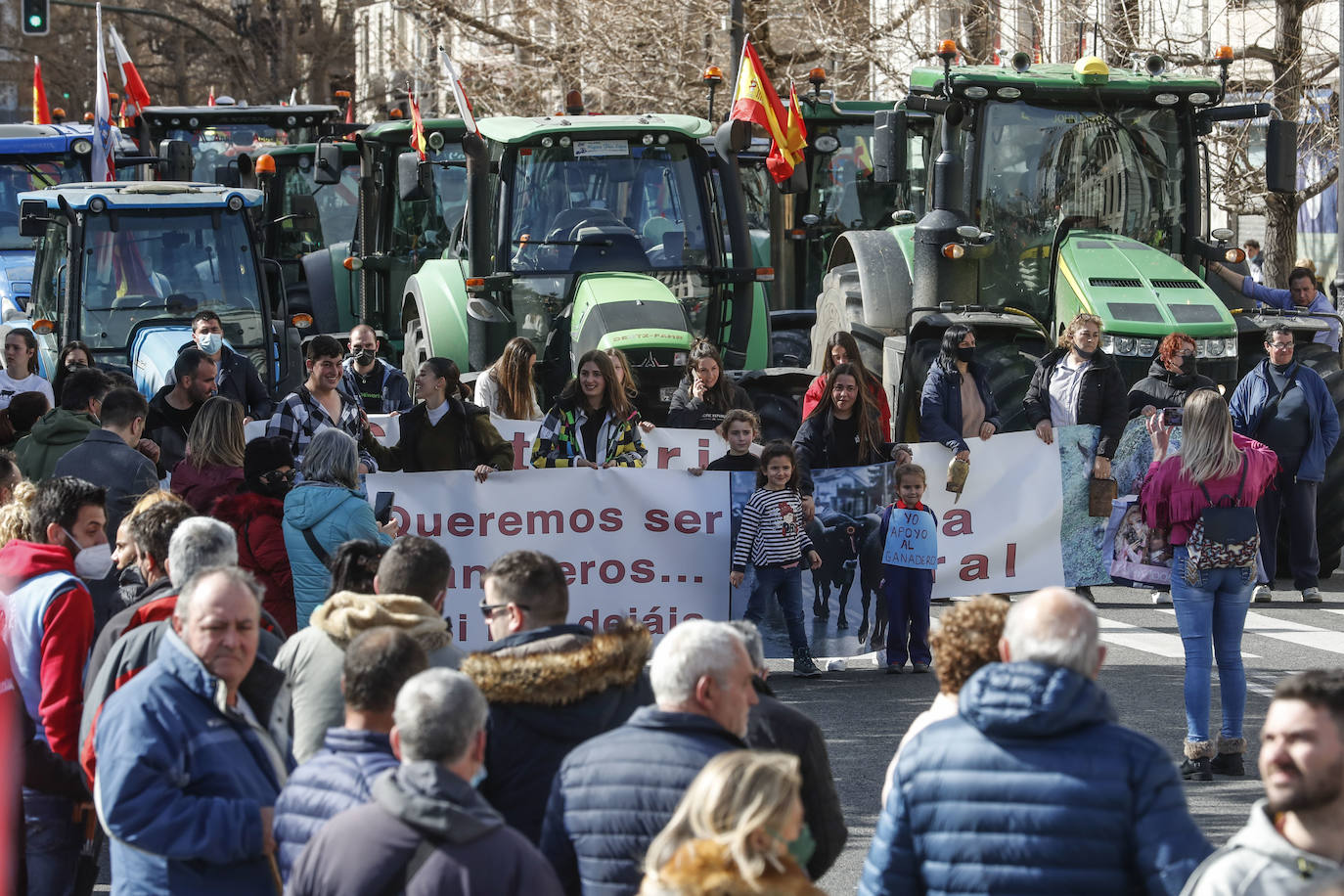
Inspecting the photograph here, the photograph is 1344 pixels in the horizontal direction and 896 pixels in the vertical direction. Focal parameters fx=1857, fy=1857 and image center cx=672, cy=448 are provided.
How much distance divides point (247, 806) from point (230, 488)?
3.73 m

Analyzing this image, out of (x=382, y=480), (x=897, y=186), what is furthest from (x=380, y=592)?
(x=897, y=186)

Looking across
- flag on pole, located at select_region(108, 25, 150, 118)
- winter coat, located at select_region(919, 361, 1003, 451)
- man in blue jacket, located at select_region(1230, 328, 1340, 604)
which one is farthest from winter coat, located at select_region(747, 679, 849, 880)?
flag on pole, located at select_region(108, 25, 150, 118)

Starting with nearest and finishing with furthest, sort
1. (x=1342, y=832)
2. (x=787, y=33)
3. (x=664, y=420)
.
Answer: (x=1342, y=832), (x=664, y=420), (x=787, y=33)

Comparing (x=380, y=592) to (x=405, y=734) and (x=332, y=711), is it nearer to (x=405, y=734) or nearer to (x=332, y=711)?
(x=332, y=711)

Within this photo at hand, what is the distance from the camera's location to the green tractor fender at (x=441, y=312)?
14.7 m

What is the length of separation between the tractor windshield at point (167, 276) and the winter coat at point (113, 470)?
6.47 m

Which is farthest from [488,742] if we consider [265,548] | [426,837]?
[265,548]

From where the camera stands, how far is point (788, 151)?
14883 mm

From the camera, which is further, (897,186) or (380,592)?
(897,186)

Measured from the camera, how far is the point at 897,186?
1977 cm

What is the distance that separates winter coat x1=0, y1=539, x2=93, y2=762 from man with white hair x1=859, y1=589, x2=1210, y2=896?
9.18ft

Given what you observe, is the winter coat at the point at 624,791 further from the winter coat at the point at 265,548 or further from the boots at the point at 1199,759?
the boots at the point at 1199,759

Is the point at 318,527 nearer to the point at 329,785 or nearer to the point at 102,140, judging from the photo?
the point at 329,785

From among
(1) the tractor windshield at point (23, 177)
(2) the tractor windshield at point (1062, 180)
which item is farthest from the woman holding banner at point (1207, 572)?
(1) the tractor windshield at point (23, 177)
